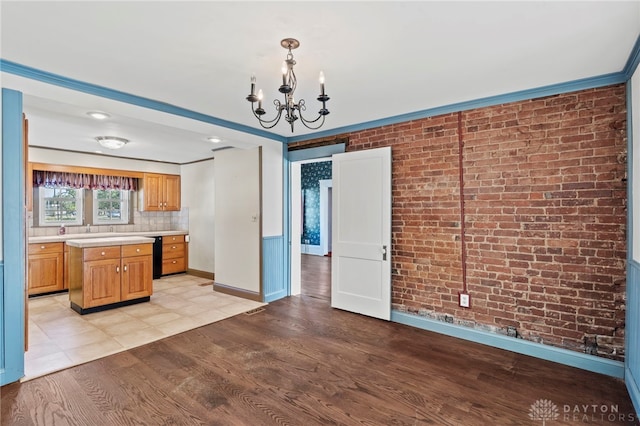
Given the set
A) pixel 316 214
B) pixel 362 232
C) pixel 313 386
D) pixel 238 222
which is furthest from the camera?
pixel 316 214

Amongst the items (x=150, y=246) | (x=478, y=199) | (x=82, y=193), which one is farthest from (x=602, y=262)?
(x=82, y=193)

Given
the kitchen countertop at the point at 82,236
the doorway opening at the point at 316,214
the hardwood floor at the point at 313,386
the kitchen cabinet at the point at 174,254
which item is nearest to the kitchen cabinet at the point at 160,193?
the kitchen countertop at the point at 82,236

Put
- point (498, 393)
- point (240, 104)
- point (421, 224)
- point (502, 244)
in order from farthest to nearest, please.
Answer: point (421, 224) → point (240, 104) → point (502, 244) → point (498, 393)

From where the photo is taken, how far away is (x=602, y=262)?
8.89 ft

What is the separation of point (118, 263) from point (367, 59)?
4.17 metres

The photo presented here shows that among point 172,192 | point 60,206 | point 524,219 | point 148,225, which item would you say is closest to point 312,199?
point 172,192

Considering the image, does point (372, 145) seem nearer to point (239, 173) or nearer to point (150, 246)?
point (239, 173)

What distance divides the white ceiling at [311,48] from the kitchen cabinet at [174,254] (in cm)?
348

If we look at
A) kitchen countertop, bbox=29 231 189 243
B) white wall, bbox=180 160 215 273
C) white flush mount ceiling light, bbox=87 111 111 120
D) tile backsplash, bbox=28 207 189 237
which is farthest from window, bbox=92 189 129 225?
white flush mount ceiling light, bbox=87 111 111 120

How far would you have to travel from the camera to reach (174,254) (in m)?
6.61

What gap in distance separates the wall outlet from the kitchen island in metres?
4.23

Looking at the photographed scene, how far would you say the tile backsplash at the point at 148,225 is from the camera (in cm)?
592

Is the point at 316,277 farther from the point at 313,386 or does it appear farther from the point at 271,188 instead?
the point at 313,386

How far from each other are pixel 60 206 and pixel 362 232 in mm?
5679
